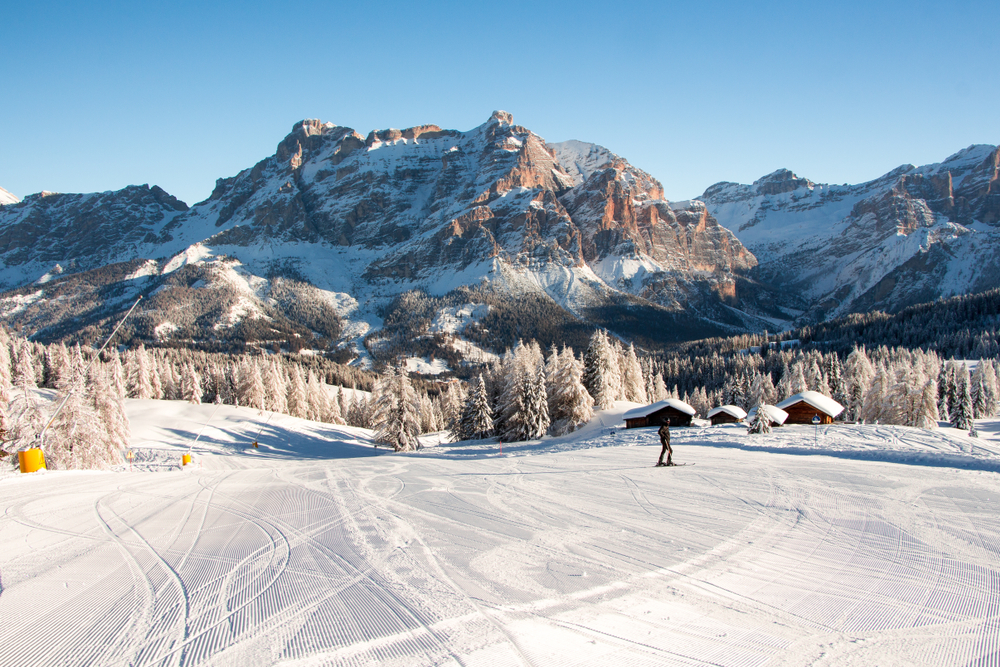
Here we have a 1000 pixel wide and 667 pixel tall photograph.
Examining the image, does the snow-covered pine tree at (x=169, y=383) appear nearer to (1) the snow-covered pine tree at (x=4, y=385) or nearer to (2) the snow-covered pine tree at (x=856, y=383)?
(1) the snow-covered pine tree at (x=4, y=385)

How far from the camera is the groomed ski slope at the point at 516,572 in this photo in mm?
4352

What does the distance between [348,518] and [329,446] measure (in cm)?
4615

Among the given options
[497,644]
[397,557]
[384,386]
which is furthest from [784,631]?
[384,386]

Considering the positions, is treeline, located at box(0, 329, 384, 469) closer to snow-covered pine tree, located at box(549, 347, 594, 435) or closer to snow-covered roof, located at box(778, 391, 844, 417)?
snow-covered pine tree, located at box(549, 347, 594, 435)

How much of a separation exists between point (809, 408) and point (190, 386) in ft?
244

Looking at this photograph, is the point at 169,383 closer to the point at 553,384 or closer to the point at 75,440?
the point at 75,440

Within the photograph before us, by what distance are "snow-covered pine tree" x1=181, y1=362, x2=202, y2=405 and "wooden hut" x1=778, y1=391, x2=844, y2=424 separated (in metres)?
66.7

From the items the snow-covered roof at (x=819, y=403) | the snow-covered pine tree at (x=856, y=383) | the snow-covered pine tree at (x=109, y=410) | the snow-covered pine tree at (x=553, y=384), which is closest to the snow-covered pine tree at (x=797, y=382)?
the snow-covered pine tree at (x=856, y=383)

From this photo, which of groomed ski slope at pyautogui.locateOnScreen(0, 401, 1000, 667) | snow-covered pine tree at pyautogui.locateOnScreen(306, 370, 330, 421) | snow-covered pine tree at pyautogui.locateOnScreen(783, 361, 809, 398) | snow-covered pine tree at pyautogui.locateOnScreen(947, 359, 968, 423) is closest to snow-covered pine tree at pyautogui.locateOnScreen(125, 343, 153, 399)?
snow-covered pine tree at pyautogui.locateOnScreen(306, 370, 330, 421)

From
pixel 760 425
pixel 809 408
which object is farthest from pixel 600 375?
pixel 760 425

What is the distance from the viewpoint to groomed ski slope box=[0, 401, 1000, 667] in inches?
171

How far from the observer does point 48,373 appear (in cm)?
6994

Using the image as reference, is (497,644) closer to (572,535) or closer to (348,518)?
(572,535)

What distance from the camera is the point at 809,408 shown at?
4241 cm
